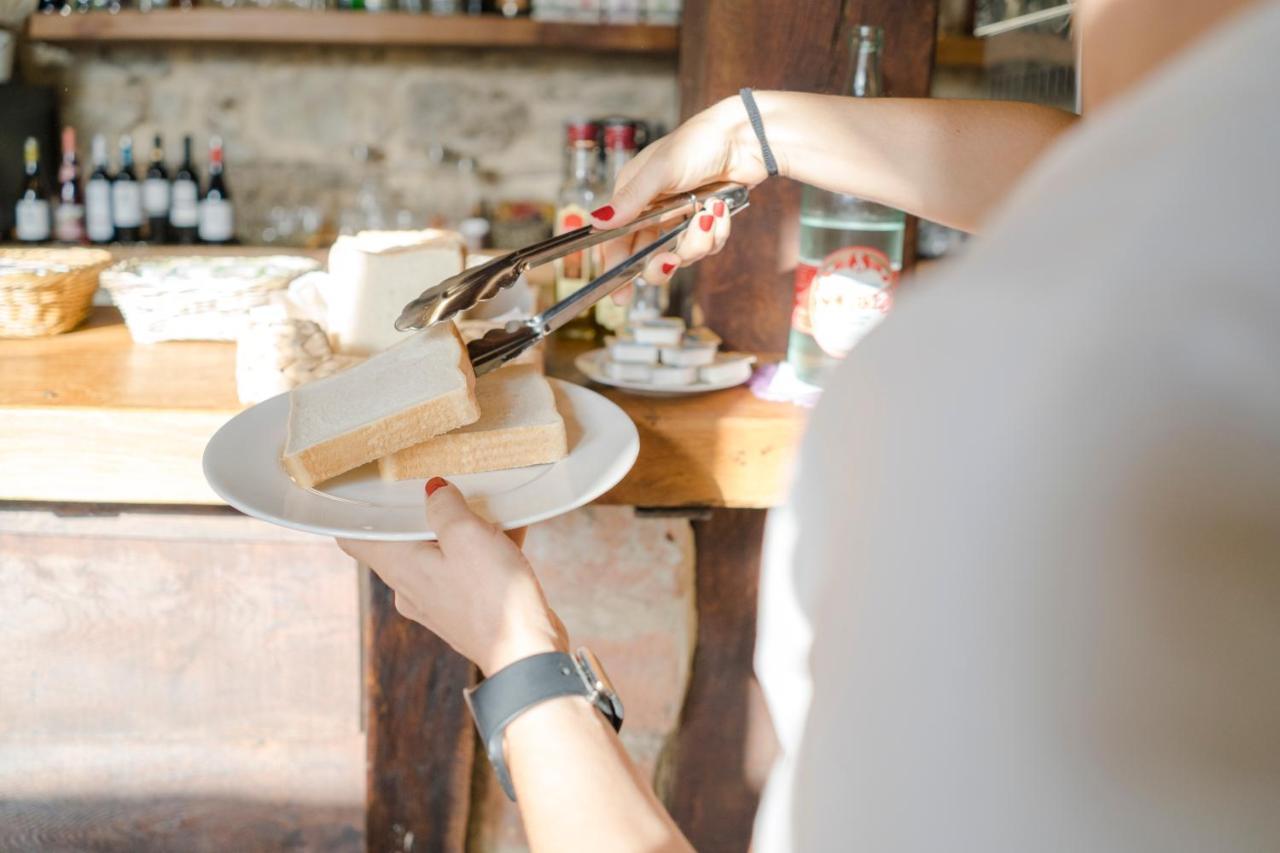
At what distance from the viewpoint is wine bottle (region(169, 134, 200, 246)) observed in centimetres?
320

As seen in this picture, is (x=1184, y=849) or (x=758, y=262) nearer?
(x=1184, y=849)

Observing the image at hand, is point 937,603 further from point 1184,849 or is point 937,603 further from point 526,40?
point 526,40

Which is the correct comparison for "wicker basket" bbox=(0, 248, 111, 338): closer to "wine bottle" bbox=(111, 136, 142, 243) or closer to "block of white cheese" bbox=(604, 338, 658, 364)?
"block of white cheese" bbox=(604, 338, 658, 364)

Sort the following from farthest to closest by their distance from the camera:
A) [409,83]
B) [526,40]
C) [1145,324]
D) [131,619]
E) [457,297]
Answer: [409,83], [526,40], [131,619], [457,297], [1145,324]

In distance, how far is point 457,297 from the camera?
2.96ft

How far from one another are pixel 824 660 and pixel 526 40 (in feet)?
9.15

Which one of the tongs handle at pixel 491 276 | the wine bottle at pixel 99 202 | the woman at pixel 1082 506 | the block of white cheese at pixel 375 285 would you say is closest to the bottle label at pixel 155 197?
the wine bottle at pixel 99 202

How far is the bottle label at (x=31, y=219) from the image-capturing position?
3020 millimetres

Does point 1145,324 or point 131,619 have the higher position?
point 1145,324

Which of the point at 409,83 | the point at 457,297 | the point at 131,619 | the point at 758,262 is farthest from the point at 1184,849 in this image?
the point at 409,83

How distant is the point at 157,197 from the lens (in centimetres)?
319

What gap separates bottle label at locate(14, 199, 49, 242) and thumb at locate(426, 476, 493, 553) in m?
2.82

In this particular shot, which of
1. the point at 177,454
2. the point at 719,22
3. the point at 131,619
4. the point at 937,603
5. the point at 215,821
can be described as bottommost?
the point at 215,821

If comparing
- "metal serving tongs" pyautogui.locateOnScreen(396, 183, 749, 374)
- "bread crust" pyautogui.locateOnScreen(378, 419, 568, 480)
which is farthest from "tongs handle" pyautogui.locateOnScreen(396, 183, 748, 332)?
"bread crust" pyautogui.locateOnScreen(378, 419, 568, 480)
